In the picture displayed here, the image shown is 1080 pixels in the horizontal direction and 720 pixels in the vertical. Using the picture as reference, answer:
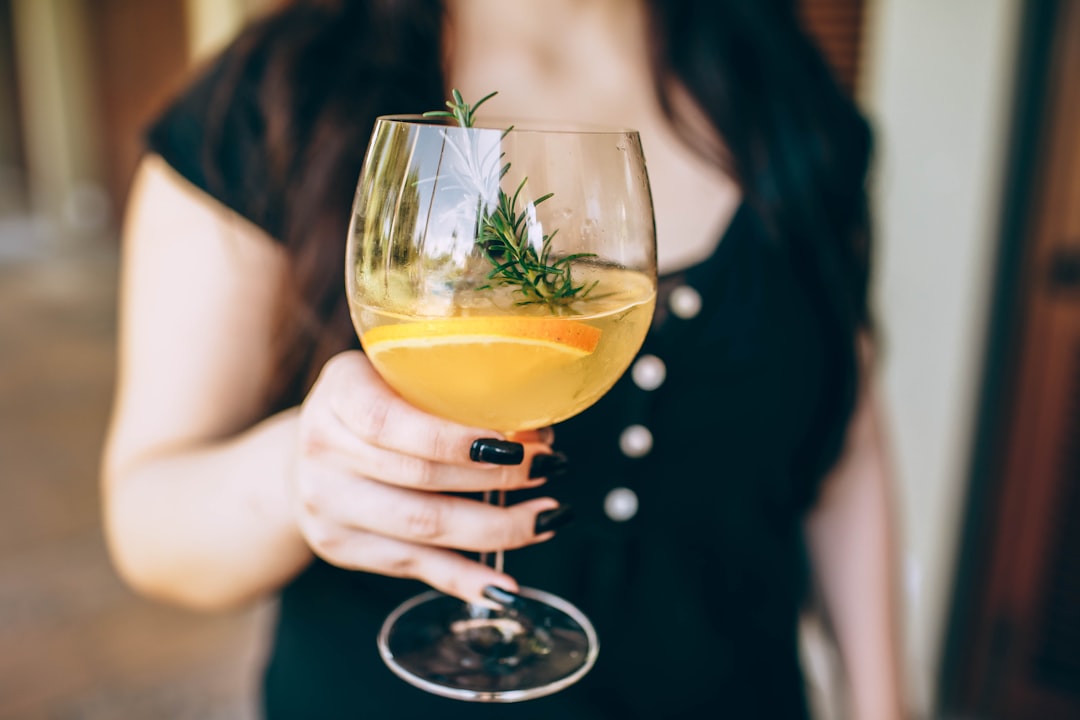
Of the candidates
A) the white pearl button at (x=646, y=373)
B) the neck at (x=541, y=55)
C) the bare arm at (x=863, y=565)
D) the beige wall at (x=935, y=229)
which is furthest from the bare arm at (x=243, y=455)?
the beige wall at (x=935, y=229)

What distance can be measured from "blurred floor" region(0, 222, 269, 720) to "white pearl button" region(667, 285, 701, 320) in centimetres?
209

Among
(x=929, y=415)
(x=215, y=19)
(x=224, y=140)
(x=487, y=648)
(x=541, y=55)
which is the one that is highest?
(x=215, y=19)

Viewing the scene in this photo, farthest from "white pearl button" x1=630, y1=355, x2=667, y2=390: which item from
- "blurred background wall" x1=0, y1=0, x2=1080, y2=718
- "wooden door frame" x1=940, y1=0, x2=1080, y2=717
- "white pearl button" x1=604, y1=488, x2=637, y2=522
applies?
"wooden door frame" x1=940, y1=0, x2=1080, y2=717

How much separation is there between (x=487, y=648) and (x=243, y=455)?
1.03ft

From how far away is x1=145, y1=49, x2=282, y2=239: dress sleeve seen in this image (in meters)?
1.11

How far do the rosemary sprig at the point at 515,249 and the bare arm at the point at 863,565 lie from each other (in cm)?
77

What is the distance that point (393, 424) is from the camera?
2.22 feet

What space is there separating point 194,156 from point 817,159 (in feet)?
2.86

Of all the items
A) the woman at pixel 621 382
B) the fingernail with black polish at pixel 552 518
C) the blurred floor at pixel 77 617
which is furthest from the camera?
the blurred floor at pixel 77 617

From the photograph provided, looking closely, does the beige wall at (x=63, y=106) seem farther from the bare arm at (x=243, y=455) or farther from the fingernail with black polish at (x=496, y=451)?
the fingernail with black polish at (x=496, y=451)

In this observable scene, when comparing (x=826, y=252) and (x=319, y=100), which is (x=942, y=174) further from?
(x=319, y=100)

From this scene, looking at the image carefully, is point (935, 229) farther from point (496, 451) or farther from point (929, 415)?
point (496, 451)

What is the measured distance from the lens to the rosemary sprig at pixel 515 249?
68cm

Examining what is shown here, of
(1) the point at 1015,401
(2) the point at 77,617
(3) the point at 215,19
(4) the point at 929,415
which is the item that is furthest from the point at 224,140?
(3) the point at 215,19
